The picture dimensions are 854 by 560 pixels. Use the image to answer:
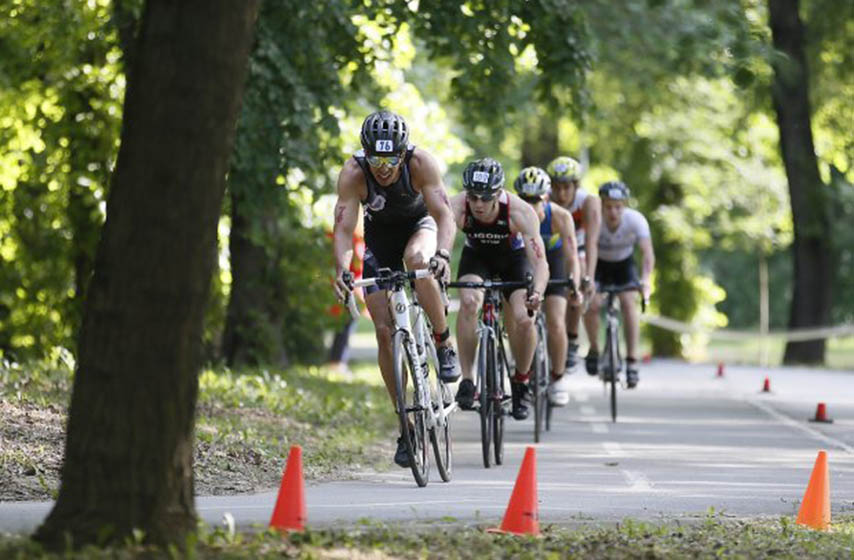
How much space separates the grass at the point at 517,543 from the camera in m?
7.71

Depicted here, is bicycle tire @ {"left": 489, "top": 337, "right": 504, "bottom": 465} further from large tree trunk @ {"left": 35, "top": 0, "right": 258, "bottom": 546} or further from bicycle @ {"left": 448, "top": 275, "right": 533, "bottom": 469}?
large tree trunk @ {"left": 35, "top": 0, "right": 258, "bottom": 546}

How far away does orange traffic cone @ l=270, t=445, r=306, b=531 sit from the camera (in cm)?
862

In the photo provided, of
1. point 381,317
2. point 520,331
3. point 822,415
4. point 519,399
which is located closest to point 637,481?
point 381,317

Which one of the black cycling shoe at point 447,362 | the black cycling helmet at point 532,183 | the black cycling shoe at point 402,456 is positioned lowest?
the black cycling shoe at point 402,456

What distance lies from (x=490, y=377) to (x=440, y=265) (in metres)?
2.06

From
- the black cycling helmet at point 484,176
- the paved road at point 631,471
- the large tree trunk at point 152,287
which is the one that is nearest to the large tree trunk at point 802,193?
the paved road at point 631,471

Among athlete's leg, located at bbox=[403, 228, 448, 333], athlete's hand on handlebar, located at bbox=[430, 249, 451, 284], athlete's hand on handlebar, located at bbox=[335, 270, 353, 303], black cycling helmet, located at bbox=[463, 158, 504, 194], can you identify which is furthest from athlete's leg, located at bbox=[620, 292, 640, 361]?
athlete's hand on handlebar, located at bbox=[335, 270, 353, 303]

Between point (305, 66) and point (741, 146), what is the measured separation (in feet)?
89.9

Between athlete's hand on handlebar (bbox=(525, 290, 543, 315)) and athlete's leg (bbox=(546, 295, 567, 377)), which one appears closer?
athlete's hand on handlebar (bbox=(525, 290, 543, 315))

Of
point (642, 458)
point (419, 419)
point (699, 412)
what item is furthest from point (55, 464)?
point (699, 412)

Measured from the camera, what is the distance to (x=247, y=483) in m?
11.8

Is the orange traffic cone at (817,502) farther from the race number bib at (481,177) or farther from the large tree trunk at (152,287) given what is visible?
the race number bib at (481,177)

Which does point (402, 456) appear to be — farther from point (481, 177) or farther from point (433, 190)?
point (481, 177)

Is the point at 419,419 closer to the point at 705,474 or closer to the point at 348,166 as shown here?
the point at 348,166
